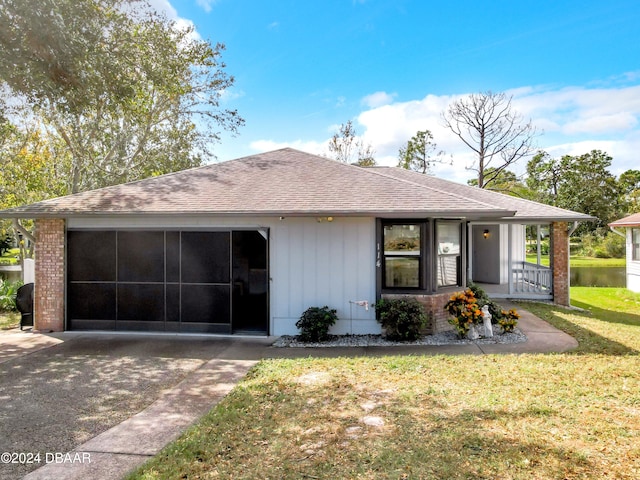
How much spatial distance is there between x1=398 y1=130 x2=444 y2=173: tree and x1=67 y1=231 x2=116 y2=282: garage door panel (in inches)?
1033

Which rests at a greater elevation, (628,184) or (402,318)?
(628,184)

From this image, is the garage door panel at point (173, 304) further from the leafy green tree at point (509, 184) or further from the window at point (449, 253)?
the leafy green tree at point (509, 184)

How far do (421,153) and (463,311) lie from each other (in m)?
25.8

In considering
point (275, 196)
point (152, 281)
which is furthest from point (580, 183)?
point (152, 281)

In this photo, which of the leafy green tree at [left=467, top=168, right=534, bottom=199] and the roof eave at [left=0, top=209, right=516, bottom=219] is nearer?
the roof eave at [left=0, top=209, right=516, bottom=219]

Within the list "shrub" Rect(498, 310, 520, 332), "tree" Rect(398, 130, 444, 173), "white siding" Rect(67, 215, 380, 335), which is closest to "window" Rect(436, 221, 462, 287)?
"shrub" Rect(498, 310, 520, 332)

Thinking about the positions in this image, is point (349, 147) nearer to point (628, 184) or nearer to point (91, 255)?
point (91, 255)

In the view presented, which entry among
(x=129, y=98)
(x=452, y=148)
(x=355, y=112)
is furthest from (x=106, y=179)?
(x=452, y=148)

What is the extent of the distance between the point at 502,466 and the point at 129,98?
10.9 meters

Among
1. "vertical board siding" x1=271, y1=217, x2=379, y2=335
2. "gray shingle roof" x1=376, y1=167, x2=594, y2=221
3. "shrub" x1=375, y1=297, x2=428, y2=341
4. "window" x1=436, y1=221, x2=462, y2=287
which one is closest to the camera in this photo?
"shrub" x1=375, y1=297, x2=428, y2=341

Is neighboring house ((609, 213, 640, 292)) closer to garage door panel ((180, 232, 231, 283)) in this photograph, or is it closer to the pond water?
the pond water

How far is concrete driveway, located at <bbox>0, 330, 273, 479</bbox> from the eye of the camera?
3504 millimetres

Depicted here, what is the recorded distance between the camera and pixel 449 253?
27.2ft

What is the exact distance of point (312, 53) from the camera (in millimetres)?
15859
